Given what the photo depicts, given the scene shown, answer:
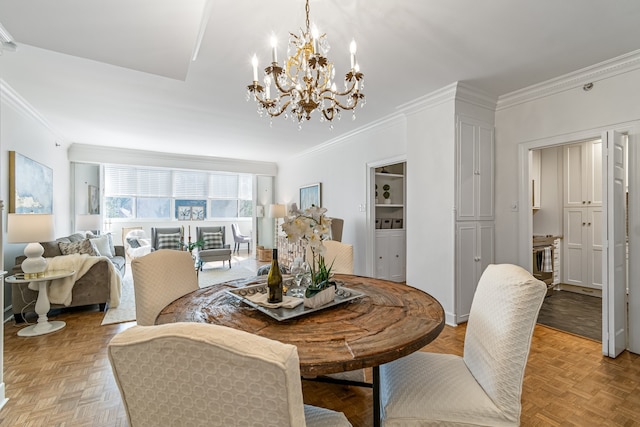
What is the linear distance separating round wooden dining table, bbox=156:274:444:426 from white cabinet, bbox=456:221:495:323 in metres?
1.71

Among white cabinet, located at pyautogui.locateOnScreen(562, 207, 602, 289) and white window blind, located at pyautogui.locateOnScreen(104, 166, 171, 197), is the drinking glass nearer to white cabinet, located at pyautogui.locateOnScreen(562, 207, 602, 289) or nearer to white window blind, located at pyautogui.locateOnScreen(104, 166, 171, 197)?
white cabinet, located at pyautogui.locateOnScreen(562, 207, 602, 289)

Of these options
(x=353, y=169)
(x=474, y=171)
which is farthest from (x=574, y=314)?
(x=353, y=169)

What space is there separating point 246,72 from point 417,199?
234 cm

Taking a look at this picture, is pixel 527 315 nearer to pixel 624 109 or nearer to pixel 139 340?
pixel 139 340

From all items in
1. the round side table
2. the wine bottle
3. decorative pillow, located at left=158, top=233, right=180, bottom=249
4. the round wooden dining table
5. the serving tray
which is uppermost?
the wine bottle

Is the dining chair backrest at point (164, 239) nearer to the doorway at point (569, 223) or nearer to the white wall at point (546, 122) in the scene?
the white wall at point (546, 122)

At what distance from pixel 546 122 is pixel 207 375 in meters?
3.75

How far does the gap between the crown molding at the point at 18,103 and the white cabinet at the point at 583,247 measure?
735 centimetres

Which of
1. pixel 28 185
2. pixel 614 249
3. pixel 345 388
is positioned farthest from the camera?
pixel 28 185

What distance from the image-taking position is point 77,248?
→ 3803 millimetres

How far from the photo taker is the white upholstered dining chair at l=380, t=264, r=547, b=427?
1.12 meters

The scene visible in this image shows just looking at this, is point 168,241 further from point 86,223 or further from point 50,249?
point 50,249

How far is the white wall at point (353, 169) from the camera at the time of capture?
165 inches

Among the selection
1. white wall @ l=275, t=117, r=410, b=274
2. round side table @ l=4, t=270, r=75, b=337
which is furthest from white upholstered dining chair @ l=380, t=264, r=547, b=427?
round side table @ l=4, t=270, r=75, b=337
